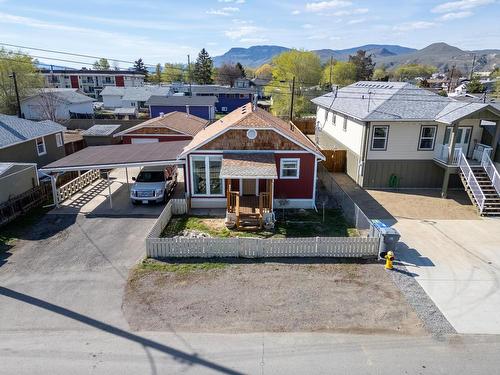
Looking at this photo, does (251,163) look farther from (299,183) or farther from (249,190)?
(299,183)

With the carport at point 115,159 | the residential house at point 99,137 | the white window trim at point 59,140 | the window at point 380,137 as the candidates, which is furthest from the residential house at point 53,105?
the window at point 380,137

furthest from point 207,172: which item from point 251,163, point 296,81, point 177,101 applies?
point 296,81

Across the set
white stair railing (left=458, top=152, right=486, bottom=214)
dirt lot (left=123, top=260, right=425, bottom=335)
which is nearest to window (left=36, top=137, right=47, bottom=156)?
dirt lot (left=123, top=260, right=425, bottom=335)

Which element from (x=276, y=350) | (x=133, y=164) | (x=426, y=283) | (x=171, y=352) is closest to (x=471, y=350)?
(x=426, y=283)

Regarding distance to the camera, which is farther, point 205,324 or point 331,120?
point 331,120

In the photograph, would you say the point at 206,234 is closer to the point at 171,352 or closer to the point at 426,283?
the point at 171,352

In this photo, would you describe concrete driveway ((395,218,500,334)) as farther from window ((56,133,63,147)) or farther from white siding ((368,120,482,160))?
window ((56,133,63,147))
